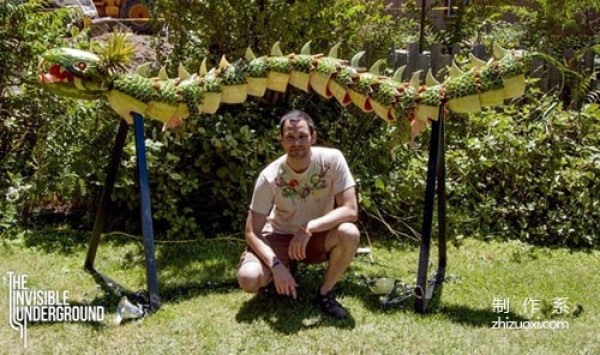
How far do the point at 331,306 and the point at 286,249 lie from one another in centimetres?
43

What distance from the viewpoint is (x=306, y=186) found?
3822mm

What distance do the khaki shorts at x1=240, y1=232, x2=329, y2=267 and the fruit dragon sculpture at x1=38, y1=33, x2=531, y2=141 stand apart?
2.65 feet

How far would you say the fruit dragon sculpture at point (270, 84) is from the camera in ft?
11.8

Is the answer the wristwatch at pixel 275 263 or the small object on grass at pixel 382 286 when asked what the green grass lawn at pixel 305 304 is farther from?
the wristwatch at pixel 275 263

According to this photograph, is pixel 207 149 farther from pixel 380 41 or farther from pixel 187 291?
pixel 380 41

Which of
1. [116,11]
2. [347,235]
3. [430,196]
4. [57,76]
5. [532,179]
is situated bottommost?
[532,179]

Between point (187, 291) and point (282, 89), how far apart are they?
1398 mm

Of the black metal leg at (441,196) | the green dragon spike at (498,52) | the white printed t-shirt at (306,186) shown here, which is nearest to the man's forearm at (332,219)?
the white printed t-shirt at (306,186)

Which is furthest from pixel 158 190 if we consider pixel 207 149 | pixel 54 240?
pixel 54 240

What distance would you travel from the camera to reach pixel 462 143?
18.6 ft

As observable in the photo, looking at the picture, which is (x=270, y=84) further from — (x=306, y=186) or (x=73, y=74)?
(x=73, y=74)

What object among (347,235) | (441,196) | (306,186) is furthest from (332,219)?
(441,196)

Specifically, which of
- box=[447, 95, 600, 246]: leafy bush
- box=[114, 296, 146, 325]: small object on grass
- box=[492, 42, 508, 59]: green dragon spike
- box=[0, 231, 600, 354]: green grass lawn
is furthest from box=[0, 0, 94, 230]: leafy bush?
box=[492, 42, 508, 59]: green dragon spike

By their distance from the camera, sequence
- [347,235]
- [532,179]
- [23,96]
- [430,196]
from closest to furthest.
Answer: [347,235]
[430,196]
[532,179]
[23,96]
